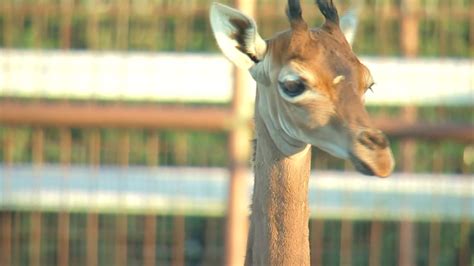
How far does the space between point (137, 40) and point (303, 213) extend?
473cm

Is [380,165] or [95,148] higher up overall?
[380,165]

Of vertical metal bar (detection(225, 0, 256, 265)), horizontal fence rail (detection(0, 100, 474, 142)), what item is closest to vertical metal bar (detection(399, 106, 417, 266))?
horizontal fence rail (detection(0, 100, 474, 142))

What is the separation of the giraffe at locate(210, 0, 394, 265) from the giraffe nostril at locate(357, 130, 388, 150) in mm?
12

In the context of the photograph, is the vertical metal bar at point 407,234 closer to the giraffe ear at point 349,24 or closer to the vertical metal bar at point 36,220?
the vertical metal bar at point 36,220

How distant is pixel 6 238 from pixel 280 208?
13.8ft

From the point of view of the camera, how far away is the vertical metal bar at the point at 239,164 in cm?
773

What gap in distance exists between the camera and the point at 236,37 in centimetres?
521

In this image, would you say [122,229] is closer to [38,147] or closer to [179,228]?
[179,228]

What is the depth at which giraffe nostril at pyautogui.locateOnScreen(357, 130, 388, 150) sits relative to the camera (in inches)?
173

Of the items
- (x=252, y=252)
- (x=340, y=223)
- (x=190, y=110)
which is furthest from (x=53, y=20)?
(x=252, y=252)

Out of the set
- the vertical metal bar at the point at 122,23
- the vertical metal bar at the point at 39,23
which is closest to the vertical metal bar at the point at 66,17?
the vertical metal bar at the point at 39,23

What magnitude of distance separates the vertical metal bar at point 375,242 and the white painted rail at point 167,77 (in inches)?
31.0

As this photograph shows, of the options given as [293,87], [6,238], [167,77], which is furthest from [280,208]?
[6,238]

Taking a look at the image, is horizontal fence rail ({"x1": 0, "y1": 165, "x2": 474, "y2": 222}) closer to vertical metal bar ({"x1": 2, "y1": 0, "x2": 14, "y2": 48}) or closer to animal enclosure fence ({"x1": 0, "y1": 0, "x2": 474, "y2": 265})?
animal enclosure fence ({"x1": 0, "y1": 0, "x2": 474, "y2": 265})
